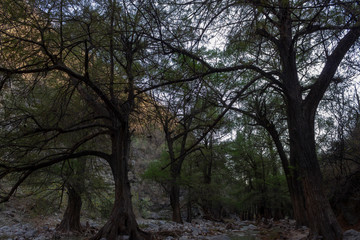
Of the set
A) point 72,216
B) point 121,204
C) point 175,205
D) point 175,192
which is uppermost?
point 175,192

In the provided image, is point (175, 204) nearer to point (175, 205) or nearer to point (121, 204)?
point (175, 205)

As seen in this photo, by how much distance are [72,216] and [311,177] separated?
9.69 meters

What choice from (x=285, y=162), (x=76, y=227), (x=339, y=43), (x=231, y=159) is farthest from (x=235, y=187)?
(x=339, y=43)

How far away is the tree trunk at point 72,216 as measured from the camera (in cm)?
1136

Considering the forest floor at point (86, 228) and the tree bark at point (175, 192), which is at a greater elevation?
the tree bark at point (175, 192)

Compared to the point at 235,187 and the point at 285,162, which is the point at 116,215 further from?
the point at 235,187


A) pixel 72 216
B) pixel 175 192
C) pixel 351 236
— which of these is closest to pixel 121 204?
pixel 72 216

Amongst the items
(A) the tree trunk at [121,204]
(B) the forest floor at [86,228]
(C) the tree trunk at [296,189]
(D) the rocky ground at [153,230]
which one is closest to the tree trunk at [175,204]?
(B) the forest floor at [86,228]

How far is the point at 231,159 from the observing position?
23281 millimetres

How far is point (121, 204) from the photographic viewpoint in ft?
26.1

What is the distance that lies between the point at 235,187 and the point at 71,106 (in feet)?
66.8

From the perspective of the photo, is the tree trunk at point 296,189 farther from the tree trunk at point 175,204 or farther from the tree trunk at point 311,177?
the tree trunk at point 175,204

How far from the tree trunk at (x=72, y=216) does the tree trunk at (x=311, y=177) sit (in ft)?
29.2

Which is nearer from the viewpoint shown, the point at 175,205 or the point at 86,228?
the point at 86,228
